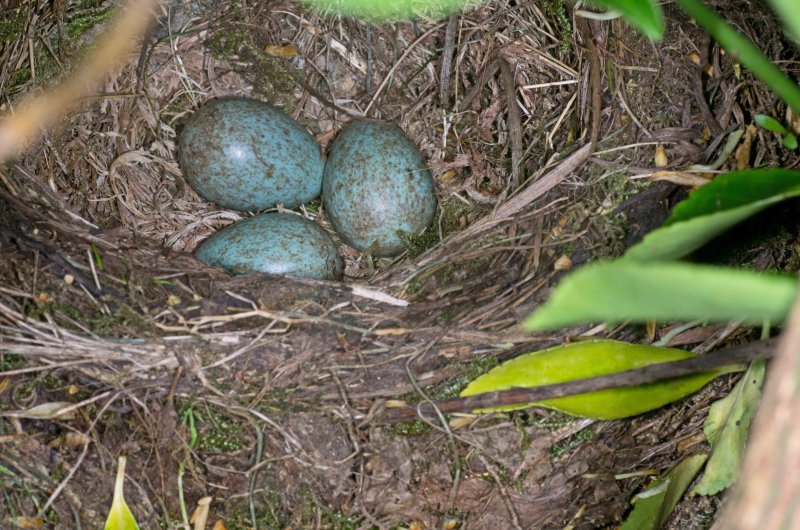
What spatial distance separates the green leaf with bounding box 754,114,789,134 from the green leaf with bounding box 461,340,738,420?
1.76 feet

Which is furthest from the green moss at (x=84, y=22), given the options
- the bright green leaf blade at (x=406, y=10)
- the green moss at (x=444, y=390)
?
the green moss at (x=444, y=390)

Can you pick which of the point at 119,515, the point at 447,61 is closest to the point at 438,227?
the point at 447,61

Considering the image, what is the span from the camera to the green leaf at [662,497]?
61.9 inches

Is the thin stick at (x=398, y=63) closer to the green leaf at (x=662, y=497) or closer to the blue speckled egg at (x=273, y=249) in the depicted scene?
the blue speckled egg at (x=273, y=249)

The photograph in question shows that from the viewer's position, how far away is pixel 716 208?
101cm

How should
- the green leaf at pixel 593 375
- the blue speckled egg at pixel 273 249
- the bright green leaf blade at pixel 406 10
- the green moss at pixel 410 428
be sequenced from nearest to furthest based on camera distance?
1. the green leaf at pixel 593 375
2. the green moss at pixel 410 428
3. the blue speckled egg at pixel 273 249
4. the bright green leaf blade at pixel 406 10

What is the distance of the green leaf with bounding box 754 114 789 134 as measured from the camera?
5.21 ft

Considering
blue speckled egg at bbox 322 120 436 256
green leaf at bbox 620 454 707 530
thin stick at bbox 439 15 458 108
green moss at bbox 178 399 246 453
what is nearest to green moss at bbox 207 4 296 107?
blue speckled egg at bbox 322 120 436 256

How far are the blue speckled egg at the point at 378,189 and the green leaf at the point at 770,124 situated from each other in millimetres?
815

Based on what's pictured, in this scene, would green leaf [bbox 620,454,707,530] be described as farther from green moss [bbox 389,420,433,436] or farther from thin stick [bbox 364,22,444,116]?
thin stick [bbox 364,22,444,116]

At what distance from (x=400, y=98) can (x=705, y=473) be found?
51.6 inches

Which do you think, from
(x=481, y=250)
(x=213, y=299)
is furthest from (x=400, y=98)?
(x=213, y=299)

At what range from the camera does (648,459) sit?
1639mm

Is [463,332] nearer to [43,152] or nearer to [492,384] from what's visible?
[492,384]
